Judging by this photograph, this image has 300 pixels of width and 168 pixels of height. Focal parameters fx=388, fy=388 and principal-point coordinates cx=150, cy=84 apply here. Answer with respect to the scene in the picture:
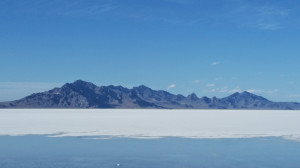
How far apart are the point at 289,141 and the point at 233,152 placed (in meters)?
5.56

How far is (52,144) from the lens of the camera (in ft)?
62.6

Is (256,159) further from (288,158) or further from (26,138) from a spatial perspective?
(26,138)

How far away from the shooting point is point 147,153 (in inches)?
641

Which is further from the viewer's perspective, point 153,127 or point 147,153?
point 153,127

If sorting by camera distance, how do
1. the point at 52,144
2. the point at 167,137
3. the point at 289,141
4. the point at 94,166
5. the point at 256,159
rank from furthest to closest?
the point at 167,137, the point at 289,141, the point at 52,144, the point at 256,159, the point at 94,166

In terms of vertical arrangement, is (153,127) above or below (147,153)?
above

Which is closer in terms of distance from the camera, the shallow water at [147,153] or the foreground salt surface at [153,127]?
the shallow water at [147,153]

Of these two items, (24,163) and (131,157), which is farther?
(131,157)

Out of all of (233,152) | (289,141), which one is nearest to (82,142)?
(233,152)

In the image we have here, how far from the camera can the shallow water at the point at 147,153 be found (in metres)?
13.8

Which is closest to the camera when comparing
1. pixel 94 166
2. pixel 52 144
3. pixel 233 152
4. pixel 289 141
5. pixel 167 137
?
pixel 94 166

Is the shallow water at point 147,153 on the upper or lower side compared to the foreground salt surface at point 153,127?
lower

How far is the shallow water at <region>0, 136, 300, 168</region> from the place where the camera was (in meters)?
13.8

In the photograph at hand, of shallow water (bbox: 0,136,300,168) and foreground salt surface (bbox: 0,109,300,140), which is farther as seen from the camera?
foreground salt surface (bbox: 0,109,300,140)
